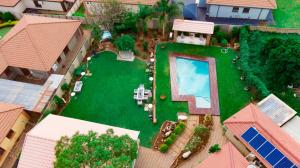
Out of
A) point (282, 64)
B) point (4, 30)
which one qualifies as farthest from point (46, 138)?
point (4, 30)

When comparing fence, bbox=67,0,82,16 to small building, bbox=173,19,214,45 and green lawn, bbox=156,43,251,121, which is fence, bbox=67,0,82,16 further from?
small building, bbox=173,19,214,45

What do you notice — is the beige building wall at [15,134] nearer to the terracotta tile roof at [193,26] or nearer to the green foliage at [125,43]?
the green foliage at [125,43]

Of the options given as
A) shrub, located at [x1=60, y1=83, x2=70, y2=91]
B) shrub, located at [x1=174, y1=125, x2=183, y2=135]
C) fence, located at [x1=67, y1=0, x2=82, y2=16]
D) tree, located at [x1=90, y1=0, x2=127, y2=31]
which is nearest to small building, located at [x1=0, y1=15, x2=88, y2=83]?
shrub, located at [x1=60, y1=83, x2=70, y2=91]

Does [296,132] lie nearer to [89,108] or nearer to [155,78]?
[155,78]

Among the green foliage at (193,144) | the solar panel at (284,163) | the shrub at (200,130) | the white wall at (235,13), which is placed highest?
the white wall at (235,13)

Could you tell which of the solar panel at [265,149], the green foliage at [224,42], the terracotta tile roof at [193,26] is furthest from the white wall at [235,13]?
the solar panel at [265,149]

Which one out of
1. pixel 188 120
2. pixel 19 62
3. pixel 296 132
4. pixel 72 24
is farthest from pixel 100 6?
pixel 296 132
